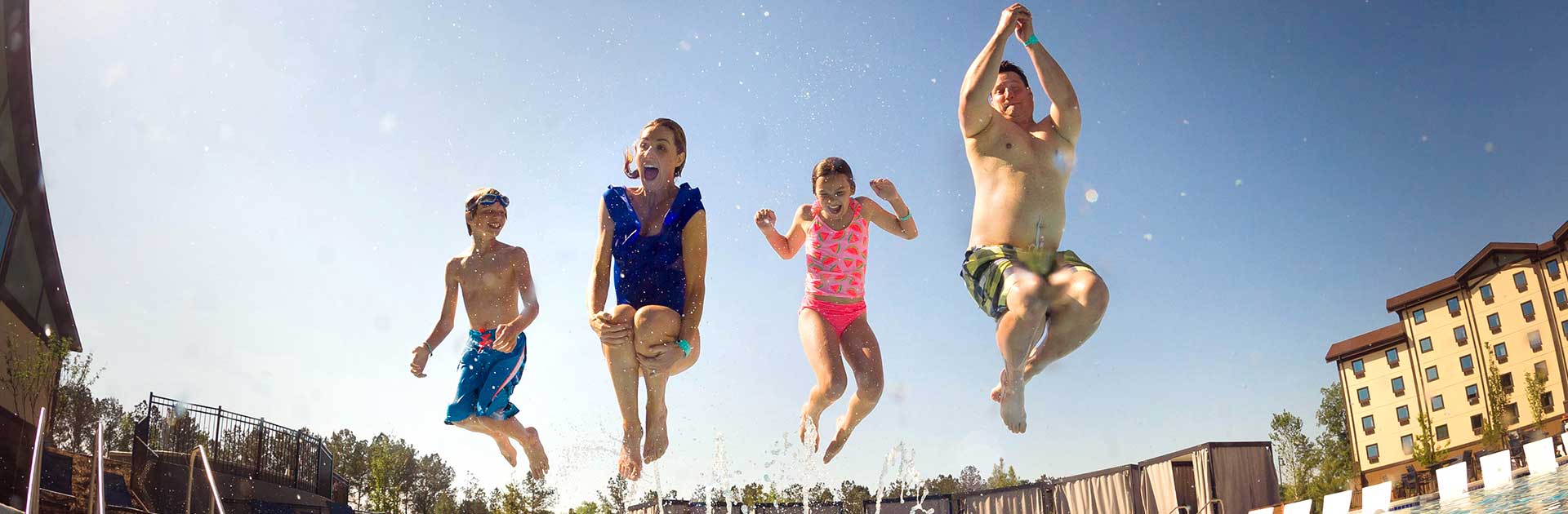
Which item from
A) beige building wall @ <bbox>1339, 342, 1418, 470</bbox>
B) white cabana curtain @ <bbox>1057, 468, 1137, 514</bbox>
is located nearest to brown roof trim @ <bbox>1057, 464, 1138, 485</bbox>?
white cabana curtain @ <bbox>1057, 468, 1137, 514</bbox>

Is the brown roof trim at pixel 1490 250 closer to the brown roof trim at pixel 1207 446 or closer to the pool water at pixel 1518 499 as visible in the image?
the pool water at pixel 1518 499

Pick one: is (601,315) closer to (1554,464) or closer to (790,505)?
(790,505)

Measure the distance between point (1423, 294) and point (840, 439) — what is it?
7052cm

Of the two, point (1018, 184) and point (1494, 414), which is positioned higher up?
point (1494, 414)

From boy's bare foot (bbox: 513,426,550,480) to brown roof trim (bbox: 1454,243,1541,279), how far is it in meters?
68.5

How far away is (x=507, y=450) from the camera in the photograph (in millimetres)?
6391

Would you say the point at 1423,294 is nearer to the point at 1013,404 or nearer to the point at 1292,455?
the point at 1292,455

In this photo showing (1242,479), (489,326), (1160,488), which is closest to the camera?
(489,326)

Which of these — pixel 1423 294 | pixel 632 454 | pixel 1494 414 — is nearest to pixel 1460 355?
pixel 1423 294

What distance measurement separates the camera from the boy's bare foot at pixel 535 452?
246 inches

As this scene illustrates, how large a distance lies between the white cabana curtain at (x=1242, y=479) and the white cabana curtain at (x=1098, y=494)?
5.95 ft

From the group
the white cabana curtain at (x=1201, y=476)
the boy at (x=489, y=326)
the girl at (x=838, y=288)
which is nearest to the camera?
the boy at (x=489, y=326)

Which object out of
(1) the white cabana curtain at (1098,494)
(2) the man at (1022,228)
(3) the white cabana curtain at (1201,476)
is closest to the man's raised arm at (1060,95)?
(2) the man at (1022,228)

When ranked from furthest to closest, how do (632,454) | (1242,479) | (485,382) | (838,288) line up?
(1242,479) < (838,288) < (485,382) < (632,454)
